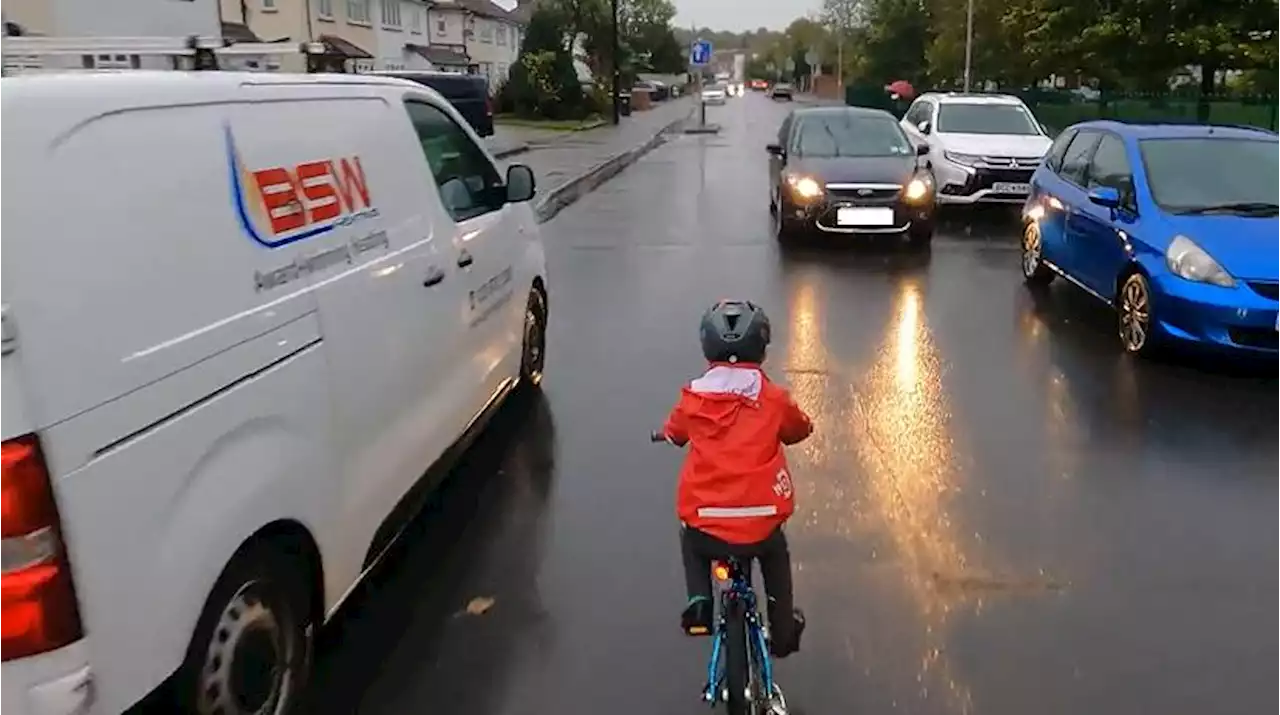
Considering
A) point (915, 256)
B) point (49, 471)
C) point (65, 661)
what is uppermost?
point (49, 471)

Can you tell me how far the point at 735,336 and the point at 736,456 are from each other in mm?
328

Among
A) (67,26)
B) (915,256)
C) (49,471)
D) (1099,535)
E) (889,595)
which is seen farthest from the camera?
(915,256)

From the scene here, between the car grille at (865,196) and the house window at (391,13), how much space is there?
46740 millimetres

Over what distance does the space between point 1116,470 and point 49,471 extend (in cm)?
511

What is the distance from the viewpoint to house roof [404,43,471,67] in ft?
200

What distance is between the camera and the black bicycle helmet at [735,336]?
11.0 ft

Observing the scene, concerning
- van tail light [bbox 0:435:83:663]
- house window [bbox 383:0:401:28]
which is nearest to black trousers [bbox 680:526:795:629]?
van tail light [bbox 0:435:83:663]

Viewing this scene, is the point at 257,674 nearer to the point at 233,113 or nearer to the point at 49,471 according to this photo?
the point at 49,471

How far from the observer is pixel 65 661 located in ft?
8.47

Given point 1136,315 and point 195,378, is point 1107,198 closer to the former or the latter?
point 1136,315

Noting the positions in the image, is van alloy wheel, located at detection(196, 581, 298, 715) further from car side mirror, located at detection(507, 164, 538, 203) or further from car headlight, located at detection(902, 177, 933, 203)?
car headlight, located at detection(902, 177, 933, 203)

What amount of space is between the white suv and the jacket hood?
42.2 ft

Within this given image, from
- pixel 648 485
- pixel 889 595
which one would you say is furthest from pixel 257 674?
pixel 648 485

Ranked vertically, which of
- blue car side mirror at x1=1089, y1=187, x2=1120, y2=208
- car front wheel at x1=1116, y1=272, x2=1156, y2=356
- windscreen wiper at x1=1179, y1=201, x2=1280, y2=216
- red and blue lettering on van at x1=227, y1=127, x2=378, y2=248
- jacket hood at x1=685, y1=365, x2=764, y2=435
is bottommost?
car front wheel at x1=1116, y1=272, x2=1156, y2=356
